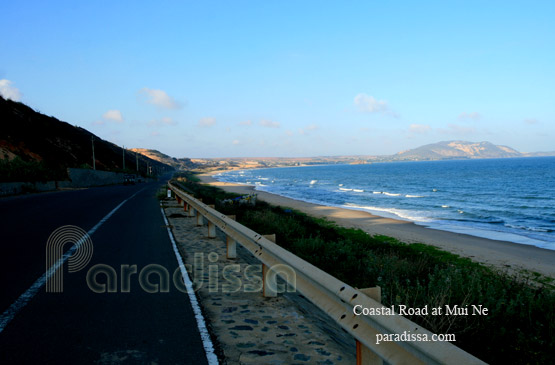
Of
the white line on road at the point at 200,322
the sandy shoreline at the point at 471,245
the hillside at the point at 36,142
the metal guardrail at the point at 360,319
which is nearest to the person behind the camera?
the metal guardrail at the point at 360,319

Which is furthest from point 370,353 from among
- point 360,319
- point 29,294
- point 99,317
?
point 29,294

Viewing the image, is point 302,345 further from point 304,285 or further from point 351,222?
point 351,222

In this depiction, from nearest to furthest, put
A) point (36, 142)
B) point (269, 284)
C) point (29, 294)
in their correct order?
1. point (29, 294)
2. point (269, 284)
3. point (36, 142)

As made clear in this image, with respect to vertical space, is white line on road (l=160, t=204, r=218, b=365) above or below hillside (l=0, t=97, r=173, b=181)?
below

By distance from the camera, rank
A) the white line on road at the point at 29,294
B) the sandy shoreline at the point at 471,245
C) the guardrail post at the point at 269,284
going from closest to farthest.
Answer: the white line on road at the point at 29,294, the guardrail post at the point at 269,284, the sandy shoreline at the point at 471,245

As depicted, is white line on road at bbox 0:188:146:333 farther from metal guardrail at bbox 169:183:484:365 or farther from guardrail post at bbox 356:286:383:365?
guardrail post at bbox 356:286:383:365

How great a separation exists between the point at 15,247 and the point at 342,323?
863 centimetres

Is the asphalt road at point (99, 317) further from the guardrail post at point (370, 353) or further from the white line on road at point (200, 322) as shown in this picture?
the guardrail post at point (370, 353)

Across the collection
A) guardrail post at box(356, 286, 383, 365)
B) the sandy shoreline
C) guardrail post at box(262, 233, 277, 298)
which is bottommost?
the sandy shoreline

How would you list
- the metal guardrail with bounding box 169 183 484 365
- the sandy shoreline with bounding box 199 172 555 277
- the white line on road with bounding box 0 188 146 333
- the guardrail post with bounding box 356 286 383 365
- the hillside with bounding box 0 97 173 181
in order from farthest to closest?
the hillside with bounding box 0 97 173 181 → the sandy shoreline with bounding box 199 172 555 277 → the white line on road with bounding box 0 188 146 333 → the guardrail post with bounding box 356 286 383 365 → the metal guardrail with bounding box 169 183 484 365

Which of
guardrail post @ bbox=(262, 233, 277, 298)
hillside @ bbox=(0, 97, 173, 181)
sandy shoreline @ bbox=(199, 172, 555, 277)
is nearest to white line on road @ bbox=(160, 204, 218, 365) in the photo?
guardrail post @ bbox=(262, 233, 277, 298)

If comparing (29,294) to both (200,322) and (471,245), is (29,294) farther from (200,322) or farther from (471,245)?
(471,245)

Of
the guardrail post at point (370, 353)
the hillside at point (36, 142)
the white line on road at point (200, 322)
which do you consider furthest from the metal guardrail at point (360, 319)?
the hillside at point (36, 142)

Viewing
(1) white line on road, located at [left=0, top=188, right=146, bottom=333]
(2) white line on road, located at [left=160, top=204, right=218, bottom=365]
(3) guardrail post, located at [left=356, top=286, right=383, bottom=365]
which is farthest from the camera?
(1) white line on road, located at [left=0, top=188, right=146, bottom=333]
